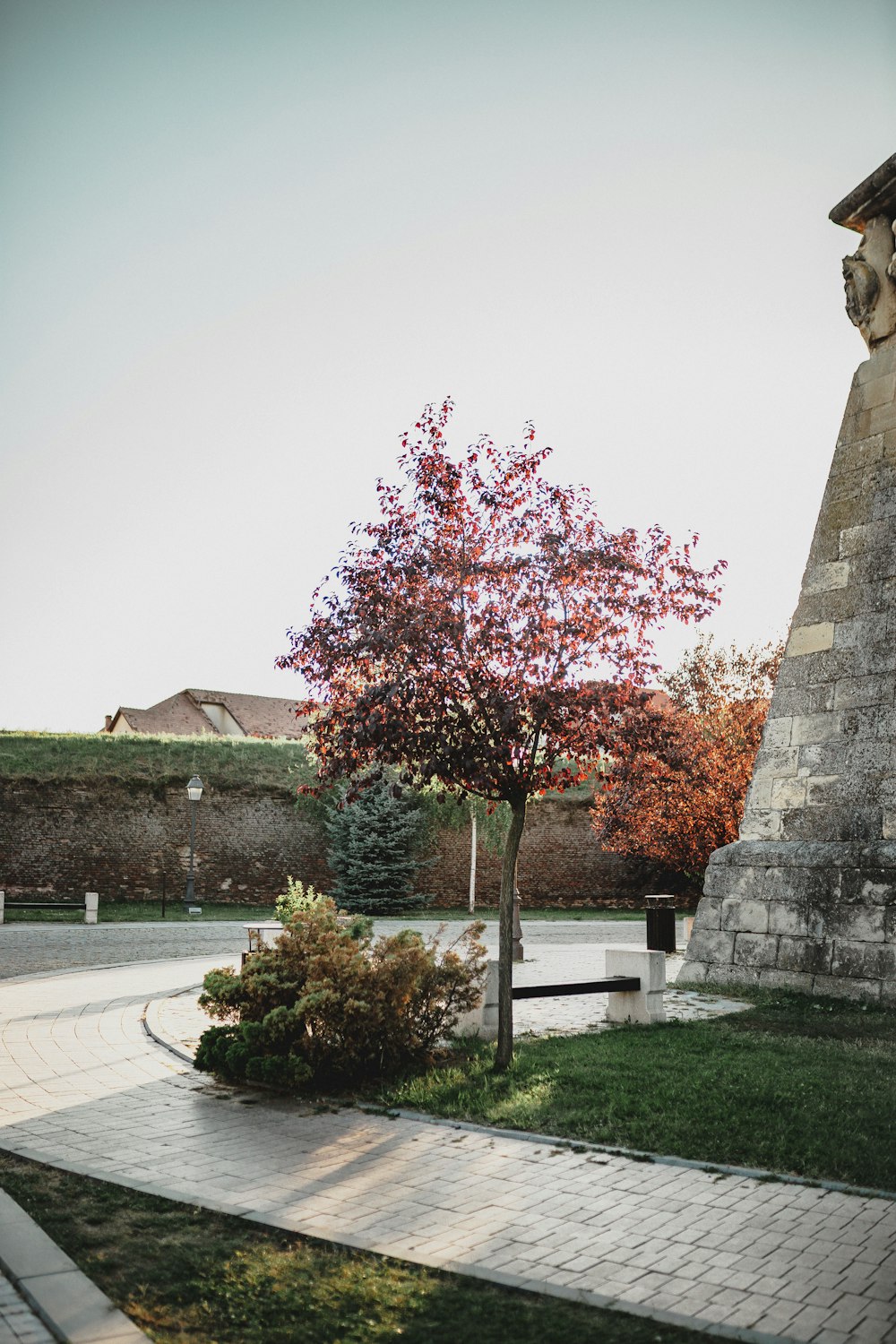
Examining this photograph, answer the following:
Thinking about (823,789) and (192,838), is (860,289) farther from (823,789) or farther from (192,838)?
(192,838)

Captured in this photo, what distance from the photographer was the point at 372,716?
7.03m

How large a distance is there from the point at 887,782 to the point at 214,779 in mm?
21022

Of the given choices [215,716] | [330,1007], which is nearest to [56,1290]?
[330,1007]

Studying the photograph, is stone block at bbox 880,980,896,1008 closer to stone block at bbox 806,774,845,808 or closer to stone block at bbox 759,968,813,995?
stone block at bbox 759,968,813,995

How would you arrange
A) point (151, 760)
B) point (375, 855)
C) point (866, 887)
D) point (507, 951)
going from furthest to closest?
point (151, 760)
point (375, 855)
point (866, 887)
point (507, 951)

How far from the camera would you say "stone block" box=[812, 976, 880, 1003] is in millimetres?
9307

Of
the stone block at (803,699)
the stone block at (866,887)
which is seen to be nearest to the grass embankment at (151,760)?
the stone block at (803,699)

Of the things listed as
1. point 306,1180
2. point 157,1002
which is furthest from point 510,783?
point 157,1002

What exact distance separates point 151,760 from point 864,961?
22.0 m

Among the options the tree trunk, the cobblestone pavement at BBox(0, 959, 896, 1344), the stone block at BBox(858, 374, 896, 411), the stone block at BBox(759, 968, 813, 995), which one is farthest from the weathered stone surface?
the stone block at BBox(858, 374, 896, 411)

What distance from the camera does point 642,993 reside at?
888cm

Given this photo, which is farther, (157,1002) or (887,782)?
(157,1002)

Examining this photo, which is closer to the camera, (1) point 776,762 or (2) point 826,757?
(2) point 826,757

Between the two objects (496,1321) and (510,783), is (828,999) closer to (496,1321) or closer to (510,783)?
(510,783)
